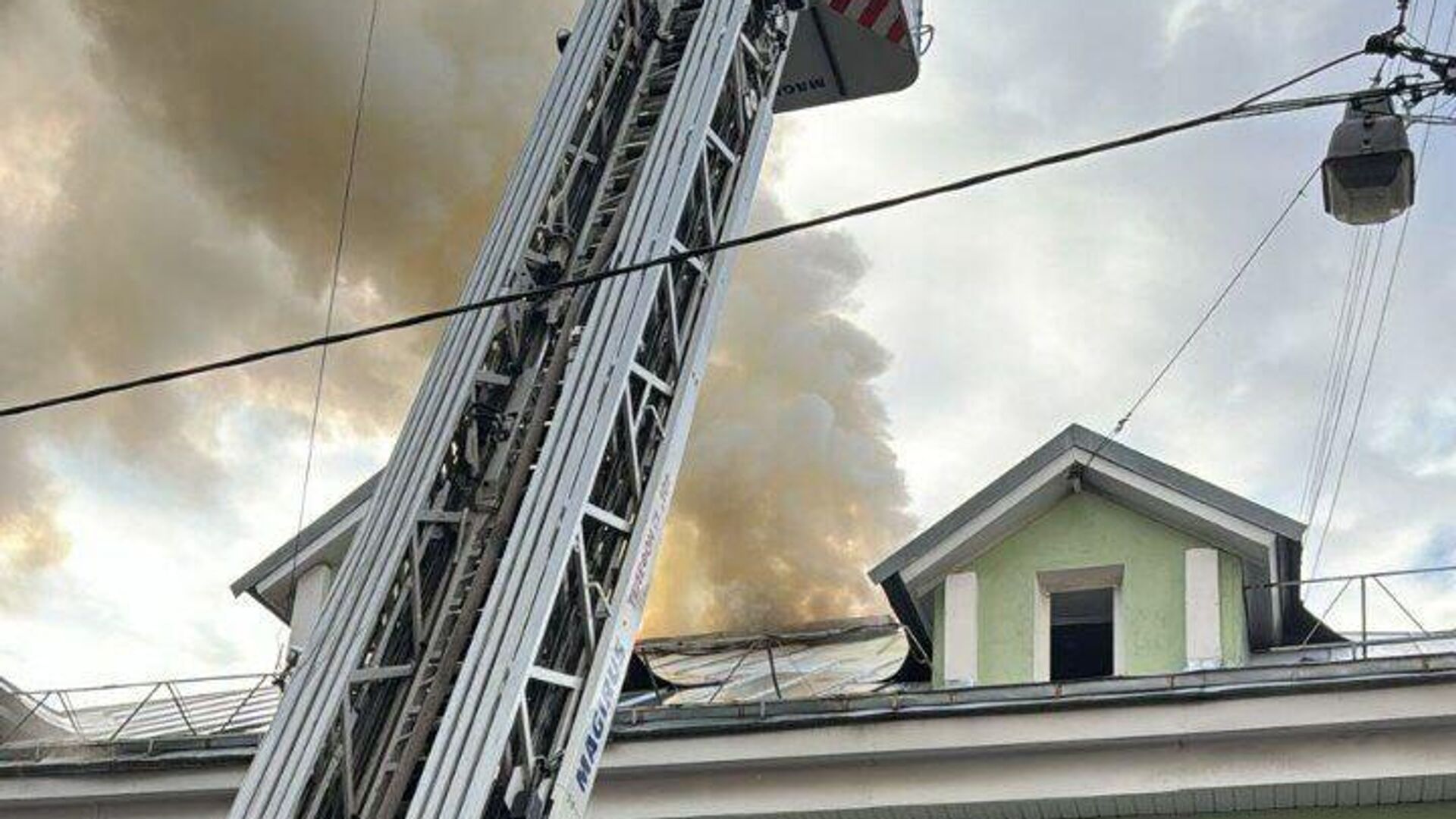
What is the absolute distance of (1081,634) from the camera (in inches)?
484

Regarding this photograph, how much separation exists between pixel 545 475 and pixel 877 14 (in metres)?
3.93

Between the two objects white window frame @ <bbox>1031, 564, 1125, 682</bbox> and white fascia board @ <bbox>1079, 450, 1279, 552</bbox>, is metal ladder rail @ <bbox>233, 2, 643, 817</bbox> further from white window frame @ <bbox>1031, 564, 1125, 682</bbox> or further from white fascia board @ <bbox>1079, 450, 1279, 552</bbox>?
white window frame @ <bbox>1031, 564, 1125, 682</bbox>

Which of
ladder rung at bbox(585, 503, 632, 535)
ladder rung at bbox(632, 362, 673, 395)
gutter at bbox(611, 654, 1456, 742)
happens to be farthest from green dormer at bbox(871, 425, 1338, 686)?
ladder rung at bbox(585, 503, 632, 535)

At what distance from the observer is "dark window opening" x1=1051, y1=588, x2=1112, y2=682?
11.7 m

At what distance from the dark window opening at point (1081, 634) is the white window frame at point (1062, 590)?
0.33ft

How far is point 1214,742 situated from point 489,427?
444 cm

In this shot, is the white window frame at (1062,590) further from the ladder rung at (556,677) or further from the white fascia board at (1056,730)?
the ladder rung at (556,677)

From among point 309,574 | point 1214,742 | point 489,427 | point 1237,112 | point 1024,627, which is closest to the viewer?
point 1237,112

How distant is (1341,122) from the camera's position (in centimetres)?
702

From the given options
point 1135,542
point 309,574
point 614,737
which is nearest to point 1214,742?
point 1135,542

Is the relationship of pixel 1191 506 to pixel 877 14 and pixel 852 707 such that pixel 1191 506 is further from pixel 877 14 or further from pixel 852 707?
pixel 877 14

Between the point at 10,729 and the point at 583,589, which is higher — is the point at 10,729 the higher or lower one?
the higher one

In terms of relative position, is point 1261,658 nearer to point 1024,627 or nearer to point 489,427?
point 1024,627

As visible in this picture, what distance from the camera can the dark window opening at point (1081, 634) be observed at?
11.7 m
